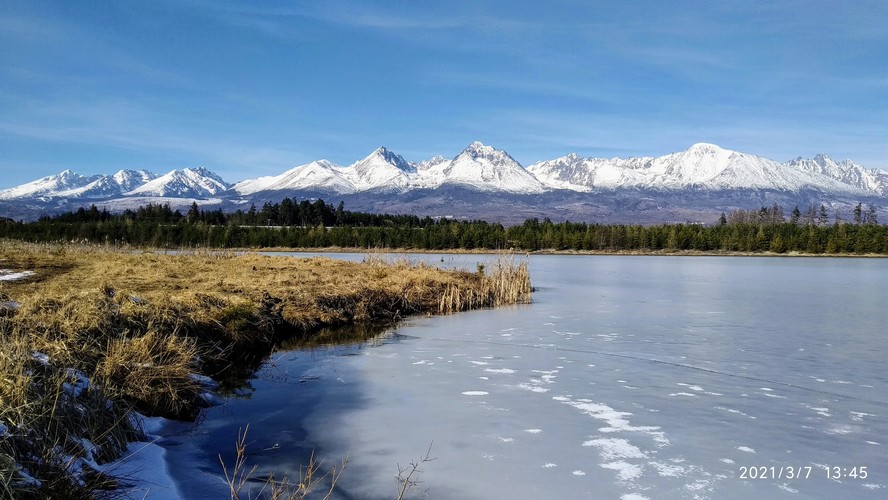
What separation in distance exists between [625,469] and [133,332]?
735 centimetres

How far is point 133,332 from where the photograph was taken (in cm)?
962

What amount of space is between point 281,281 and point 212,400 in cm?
1035

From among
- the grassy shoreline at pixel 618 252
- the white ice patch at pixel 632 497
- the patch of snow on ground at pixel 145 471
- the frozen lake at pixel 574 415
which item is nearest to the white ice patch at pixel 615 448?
the frozen lake at pixel 574 415

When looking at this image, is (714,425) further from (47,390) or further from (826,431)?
(47,390)

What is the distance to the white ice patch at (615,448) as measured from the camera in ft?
23.4

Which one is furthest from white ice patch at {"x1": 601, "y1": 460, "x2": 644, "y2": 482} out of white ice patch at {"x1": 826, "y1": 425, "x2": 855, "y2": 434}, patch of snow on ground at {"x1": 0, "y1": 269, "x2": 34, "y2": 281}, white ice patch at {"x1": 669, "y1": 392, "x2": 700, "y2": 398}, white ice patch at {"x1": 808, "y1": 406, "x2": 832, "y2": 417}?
patch of snow on ground at {"x1": 0, "y1": 269, "x2": 34, "y2": 281}

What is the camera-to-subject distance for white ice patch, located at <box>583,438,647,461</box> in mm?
7125

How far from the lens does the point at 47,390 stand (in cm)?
580

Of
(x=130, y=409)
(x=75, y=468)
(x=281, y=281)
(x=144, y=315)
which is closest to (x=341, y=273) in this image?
(x=281, y=281)

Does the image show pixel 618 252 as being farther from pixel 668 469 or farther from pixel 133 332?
pixel 668 469

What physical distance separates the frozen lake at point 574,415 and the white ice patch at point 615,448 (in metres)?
0.03

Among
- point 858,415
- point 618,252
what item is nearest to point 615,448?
point 858,415

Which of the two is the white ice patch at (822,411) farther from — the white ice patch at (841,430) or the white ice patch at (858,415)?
the white ice patch at (841,430)

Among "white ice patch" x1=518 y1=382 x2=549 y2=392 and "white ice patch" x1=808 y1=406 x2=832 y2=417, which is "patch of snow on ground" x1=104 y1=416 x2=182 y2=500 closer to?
"white ice patch" x1=518 y1=382 x2=549 y2=392
